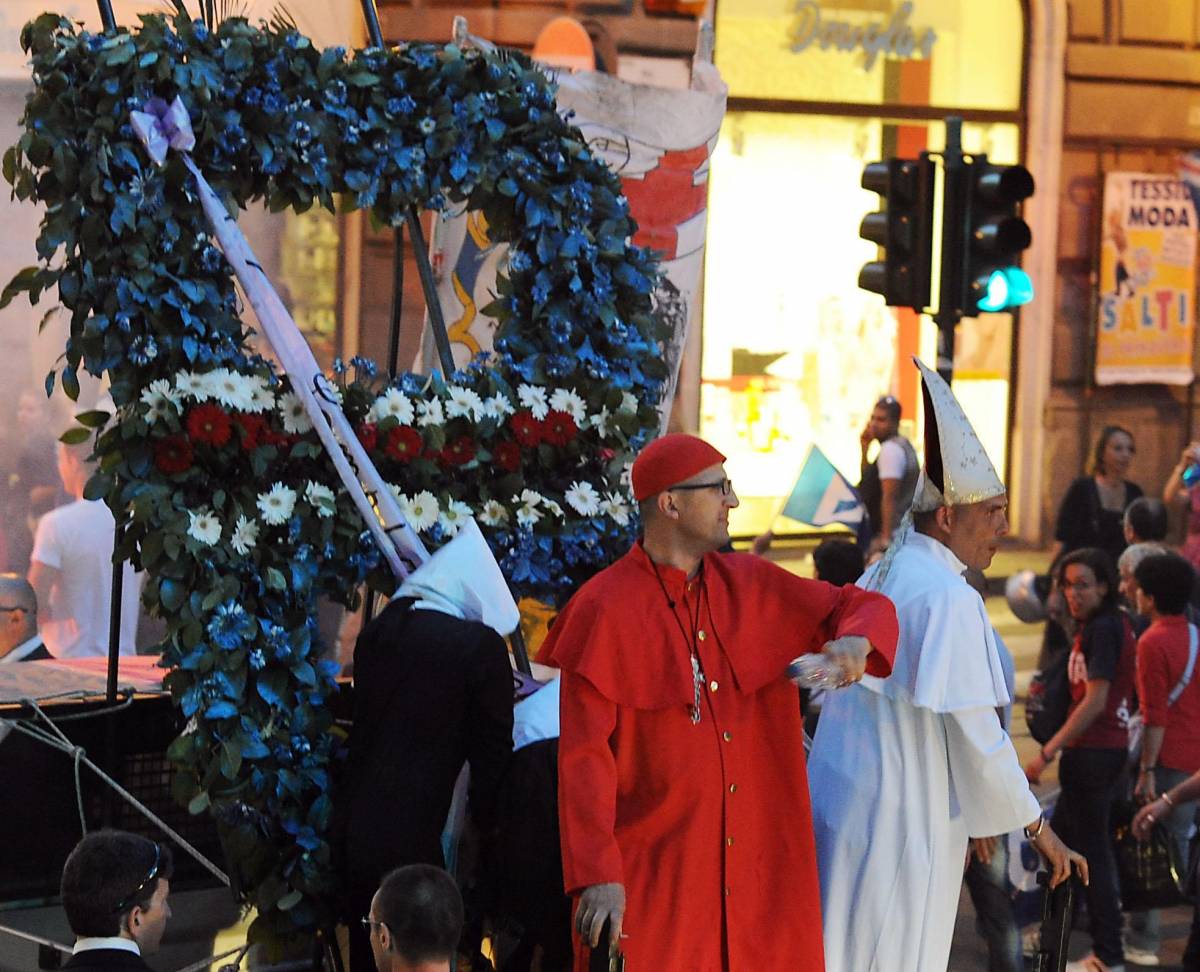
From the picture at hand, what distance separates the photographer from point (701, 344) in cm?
1256

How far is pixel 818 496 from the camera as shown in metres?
7.49

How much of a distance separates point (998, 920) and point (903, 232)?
10.3 feet

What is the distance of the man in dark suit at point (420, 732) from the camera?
4301 mm

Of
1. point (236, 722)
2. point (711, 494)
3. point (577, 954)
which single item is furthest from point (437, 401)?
point (577, 954)

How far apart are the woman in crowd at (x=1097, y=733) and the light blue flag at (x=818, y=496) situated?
119 centimetres

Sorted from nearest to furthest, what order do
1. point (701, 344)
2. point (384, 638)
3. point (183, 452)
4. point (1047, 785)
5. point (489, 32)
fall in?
1. point (384, 638)
2. point (183, 452)
3. point (1047, 785)
4. point (489, 32)
5. point (701, 344)

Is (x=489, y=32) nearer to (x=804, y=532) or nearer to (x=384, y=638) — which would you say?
(x=804, y=532)

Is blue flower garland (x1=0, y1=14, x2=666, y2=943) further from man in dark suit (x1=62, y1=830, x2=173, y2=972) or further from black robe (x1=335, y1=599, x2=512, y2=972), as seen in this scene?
man in dark suit (x1=62, y1=830, x2=173, y2=972)

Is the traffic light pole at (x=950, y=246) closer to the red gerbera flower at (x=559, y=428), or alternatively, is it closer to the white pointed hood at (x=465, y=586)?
the red gerbera flower at (x=559, y=428)

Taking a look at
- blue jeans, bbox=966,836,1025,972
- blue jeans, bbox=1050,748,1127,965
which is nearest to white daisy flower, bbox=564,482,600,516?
blue jeans, bbox=966,836,1025,972

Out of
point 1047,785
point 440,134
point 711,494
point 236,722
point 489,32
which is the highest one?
point 489,32

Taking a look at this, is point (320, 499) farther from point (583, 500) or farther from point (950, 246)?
point (950, 246)

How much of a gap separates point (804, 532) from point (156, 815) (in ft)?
26.3

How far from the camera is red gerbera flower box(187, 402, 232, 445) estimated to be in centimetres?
466
